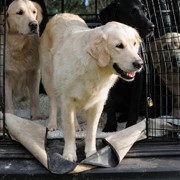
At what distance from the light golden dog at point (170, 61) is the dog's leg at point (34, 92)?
47.7 inches

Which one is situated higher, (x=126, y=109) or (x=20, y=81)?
(x=20, y=81)

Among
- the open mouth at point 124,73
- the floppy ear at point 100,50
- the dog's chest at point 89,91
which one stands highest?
the floppy ear at point 100,50

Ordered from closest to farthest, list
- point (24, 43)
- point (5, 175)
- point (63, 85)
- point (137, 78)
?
point (5, 175)
point (63, 85)
point (137, 78)
point (24, 43)

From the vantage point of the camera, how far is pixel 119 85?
467 centimetres

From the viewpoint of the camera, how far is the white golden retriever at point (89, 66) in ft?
10.8

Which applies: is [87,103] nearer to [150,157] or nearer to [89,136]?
[89,136]

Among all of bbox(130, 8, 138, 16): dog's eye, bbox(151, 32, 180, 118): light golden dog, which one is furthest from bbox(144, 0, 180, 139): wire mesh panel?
bbox(130, 8, 138, 16): dog's eye

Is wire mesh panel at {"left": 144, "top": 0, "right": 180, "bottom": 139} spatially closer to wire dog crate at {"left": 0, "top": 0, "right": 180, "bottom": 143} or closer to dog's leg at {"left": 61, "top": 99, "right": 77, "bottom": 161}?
wire dog crate at {"left": 0, "top": 0, "right": 180, "bottom": 143}

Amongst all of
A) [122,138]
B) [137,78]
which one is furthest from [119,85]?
[122,138]

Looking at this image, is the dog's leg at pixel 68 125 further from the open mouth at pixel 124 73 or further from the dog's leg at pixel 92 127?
the open mouth at pixel 124 73

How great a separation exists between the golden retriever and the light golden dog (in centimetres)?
119

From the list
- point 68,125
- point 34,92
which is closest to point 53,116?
point 34,92

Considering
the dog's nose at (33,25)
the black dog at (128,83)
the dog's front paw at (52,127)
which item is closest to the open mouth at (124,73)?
the black dog at (128,83)

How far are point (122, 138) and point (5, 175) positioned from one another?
0.95 meters
